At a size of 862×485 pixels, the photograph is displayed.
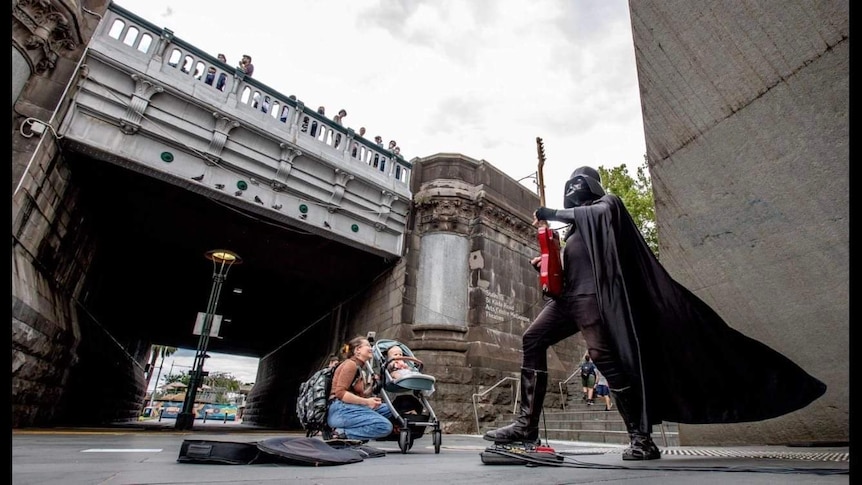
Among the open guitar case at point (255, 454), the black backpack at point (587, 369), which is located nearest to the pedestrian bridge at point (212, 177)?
the black backpack at point (587, 369)

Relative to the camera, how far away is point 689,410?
2656 millimetres

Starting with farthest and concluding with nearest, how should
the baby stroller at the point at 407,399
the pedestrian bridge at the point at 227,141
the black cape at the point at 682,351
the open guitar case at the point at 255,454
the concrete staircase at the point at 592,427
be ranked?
the pedestrian bridge at the point at 227,141, the concrete staircase at the point at 592,427, the baby stroller at the point at 407,399, the black cape at the point at 682,351, the open guitar case at the point at 255,454

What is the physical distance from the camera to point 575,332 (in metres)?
2.65

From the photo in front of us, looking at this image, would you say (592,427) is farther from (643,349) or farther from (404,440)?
(643,349)

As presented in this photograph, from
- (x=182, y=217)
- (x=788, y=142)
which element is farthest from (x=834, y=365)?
(x=182, y=217)

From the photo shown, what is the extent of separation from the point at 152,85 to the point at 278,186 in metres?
3.29

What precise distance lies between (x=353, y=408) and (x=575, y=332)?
2.21m

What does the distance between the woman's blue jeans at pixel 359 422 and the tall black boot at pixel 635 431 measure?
2.00 metres

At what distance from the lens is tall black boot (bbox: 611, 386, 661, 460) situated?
2477mm

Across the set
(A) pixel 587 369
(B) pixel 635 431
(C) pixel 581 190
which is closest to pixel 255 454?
(B) pixel 635 431

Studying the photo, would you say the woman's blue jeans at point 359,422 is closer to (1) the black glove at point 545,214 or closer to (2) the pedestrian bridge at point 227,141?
(1) the black glove at point 545,214

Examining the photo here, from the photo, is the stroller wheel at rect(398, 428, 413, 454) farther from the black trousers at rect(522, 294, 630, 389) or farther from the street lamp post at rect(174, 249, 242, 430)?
the street lamp post at rect(174, 249, 242, 430)

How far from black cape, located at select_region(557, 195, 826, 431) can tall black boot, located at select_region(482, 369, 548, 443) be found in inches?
21.6

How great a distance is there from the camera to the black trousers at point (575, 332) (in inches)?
99.2
